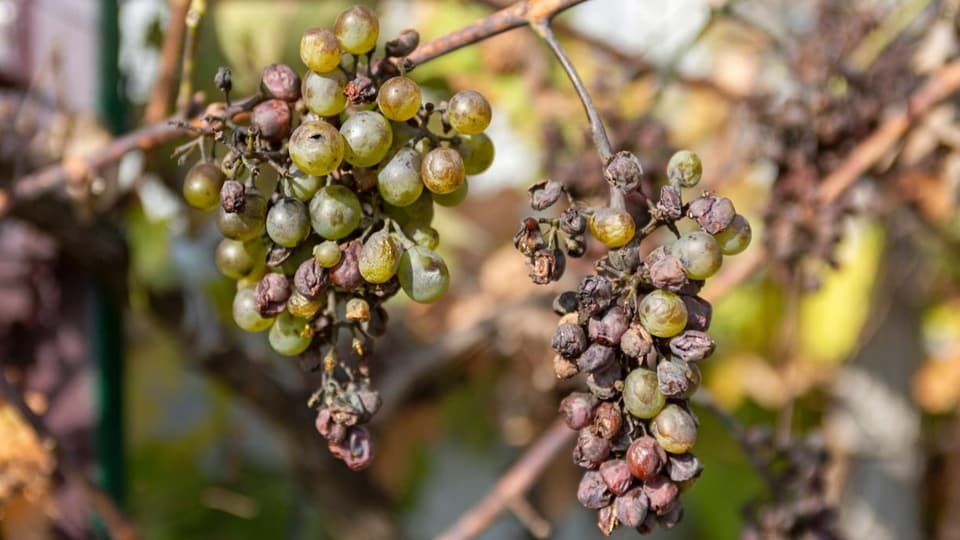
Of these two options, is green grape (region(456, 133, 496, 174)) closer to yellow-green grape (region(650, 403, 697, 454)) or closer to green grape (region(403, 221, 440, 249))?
green grape (region(403, 221, 440, 249))

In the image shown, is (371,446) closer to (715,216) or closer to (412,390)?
(715,216)

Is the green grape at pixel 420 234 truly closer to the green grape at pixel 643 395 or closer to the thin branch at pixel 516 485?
the green grape at pixel 643 395

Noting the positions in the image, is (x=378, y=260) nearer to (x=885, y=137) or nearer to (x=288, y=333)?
(x=288, y=333)

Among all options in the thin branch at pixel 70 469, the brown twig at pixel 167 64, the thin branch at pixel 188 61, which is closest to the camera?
the thin branch at pixel 188 61

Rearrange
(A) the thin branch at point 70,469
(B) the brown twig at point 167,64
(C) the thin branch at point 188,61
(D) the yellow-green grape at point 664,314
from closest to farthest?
(D) the yellow-green grape at point 664,314
(C) the thin branch at point 188,61
(A) the thin branch at point 70,469
(B) the brown twig at point 167,64

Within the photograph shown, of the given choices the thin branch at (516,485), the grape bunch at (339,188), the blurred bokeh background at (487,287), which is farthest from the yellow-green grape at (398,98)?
the thin branch at (516,485)

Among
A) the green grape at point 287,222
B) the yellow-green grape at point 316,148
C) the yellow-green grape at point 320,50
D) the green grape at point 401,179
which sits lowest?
the green grape at point 287,222

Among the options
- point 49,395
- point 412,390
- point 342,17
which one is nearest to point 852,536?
point 412,390

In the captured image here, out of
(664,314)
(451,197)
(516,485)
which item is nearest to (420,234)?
(451,197)
